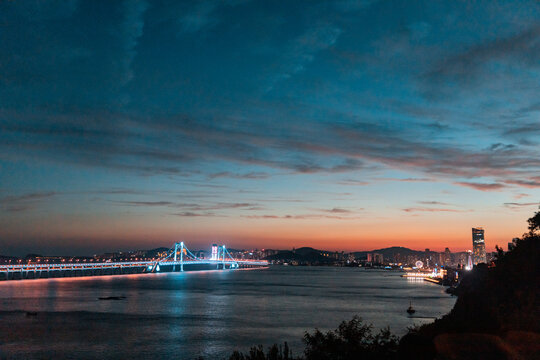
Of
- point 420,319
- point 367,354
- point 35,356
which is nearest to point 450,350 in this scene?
point 367,354

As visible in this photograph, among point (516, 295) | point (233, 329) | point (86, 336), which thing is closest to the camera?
point (516, 295)

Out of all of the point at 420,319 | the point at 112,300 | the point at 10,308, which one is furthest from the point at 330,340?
the point at 112,300

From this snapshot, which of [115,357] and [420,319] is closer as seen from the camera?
[115,357]

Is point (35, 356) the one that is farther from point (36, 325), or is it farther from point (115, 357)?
point (36, 325)

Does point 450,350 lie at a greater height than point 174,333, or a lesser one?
greater

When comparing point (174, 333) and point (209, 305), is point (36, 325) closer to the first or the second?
point (174, 333)

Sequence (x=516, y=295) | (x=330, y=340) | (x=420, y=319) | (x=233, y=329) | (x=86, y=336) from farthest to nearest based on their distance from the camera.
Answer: (x=420, y=319), (x=233, y=329), (x=86, y=336), (x=516, y=295), (x=330, y=340)

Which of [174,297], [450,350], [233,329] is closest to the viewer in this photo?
[450,350]

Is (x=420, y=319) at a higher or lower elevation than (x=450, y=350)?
lower

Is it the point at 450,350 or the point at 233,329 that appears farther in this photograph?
the point at 233,329
